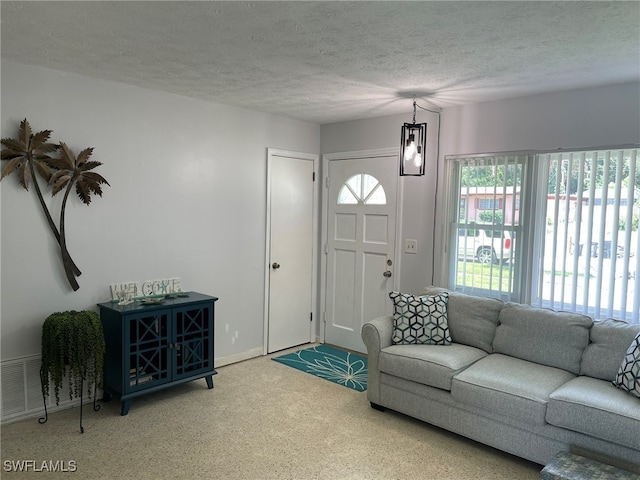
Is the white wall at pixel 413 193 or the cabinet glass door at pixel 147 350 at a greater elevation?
the white wall at pixel 413 193

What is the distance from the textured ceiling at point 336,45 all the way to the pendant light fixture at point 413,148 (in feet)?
0.85

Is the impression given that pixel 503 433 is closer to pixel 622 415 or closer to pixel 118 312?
pixel 622 415

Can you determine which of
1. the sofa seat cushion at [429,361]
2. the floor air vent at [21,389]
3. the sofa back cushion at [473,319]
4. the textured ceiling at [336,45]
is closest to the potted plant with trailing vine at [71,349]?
the floor air vent at [21,389]

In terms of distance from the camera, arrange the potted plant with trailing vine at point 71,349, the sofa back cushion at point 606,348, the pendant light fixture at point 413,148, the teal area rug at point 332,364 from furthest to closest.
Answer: the teal area rug at point 332,364 → the pendant light fixture at point 413,148 → the potted plant with trailing vine at point 71,349 → the sofa back cushion at point 606,348

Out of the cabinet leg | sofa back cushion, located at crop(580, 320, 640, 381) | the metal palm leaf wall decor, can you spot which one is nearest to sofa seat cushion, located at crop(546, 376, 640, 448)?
sofa back cushion, located at crop(580, 320, 640, 381)

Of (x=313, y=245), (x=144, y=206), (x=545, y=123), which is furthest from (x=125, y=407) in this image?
(x=545, y=123)

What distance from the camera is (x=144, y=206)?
12.2 ft


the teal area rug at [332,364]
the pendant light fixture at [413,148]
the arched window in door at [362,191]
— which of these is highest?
the pendant light fixture at [413,148]

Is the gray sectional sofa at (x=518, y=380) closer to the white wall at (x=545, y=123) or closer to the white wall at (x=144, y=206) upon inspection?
the white wall at (x=545, y=123)

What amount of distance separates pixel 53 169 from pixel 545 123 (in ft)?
11.7

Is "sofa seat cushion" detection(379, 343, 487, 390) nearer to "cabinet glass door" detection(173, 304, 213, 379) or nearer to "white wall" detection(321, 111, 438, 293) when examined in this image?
"white wall" detection(321, 111, 438, 293)

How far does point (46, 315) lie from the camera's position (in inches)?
128

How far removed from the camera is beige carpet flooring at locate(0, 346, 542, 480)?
8.74 ft

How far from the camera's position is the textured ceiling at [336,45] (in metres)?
2.13
